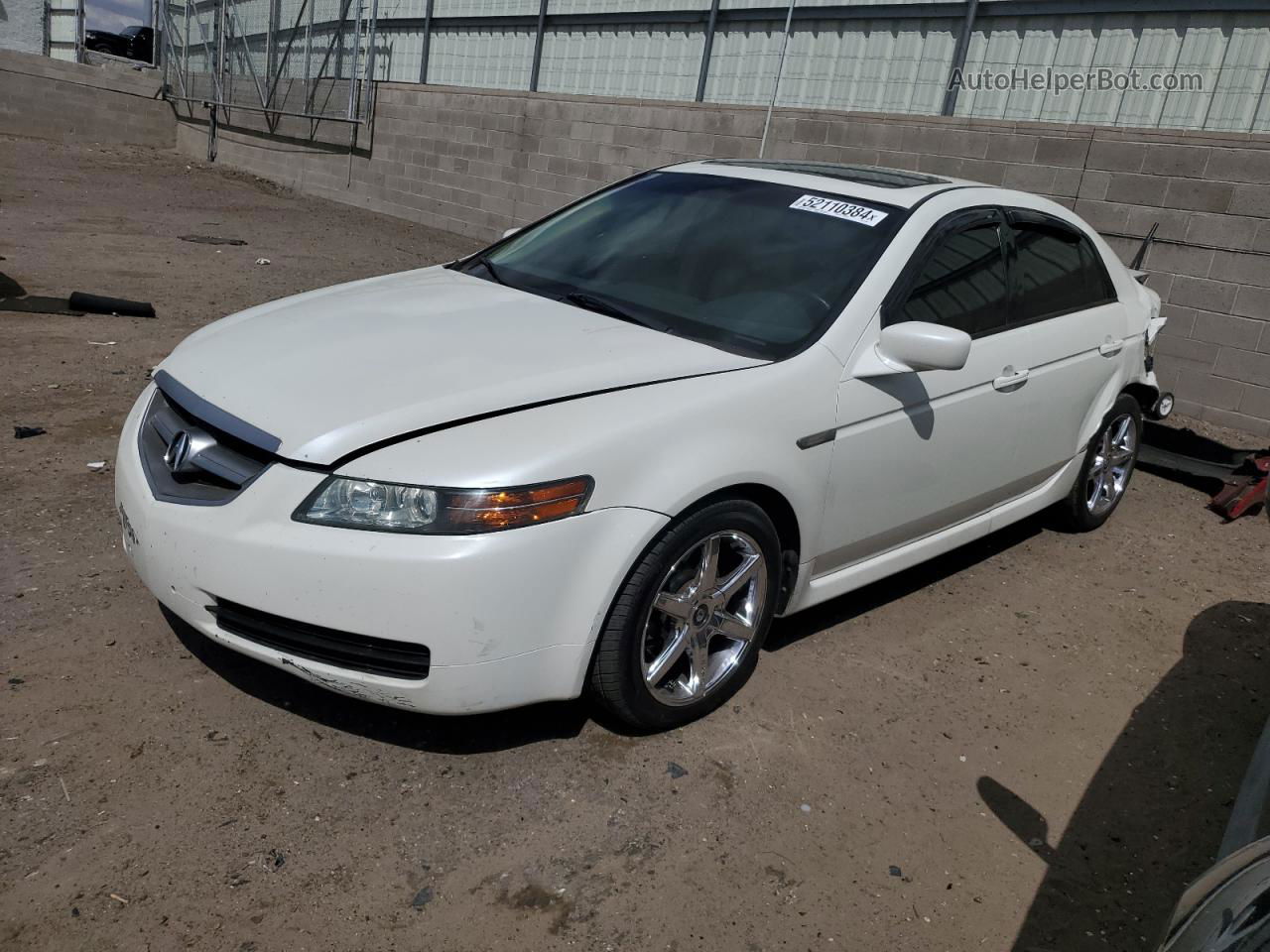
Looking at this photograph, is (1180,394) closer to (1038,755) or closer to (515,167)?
(1038,755)

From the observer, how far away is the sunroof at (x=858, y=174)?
418 centimetres

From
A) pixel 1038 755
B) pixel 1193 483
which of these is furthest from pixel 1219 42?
pixel 1038 755

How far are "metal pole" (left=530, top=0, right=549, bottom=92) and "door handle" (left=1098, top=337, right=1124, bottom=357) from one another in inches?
439

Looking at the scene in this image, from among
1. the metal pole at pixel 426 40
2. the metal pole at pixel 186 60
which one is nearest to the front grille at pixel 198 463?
the metal pole at pixel 426 40

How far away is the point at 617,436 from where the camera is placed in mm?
2811

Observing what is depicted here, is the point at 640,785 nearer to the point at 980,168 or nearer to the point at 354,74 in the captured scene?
the point at 980,168

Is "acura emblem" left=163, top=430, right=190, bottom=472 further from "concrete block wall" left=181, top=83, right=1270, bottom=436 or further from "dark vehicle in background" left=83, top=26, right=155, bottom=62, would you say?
"dark vehicle in background" left=83, top=26, right=155, bottom=62

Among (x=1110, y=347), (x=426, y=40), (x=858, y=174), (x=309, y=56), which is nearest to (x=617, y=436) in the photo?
(x=858, y=174)

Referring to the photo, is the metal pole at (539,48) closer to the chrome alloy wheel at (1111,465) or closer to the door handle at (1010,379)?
the chrome alloy wheel at (1111,465)

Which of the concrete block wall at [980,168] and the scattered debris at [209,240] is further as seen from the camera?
the scattered debris at [209,240]

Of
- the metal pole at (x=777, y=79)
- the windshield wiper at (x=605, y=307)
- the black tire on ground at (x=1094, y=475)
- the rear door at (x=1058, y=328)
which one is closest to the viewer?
the windshield wiper at (x=605, y=307)

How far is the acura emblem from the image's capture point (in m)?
2.92

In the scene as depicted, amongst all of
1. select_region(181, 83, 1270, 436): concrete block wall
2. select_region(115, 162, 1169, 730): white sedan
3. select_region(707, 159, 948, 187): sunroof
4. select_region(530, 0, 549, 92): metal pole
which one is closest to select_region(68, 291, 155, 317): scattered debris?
select_region(115, 162, 1169, 730): white sedan

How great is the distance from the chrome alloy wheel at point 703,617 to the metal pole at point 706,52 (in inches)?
396
